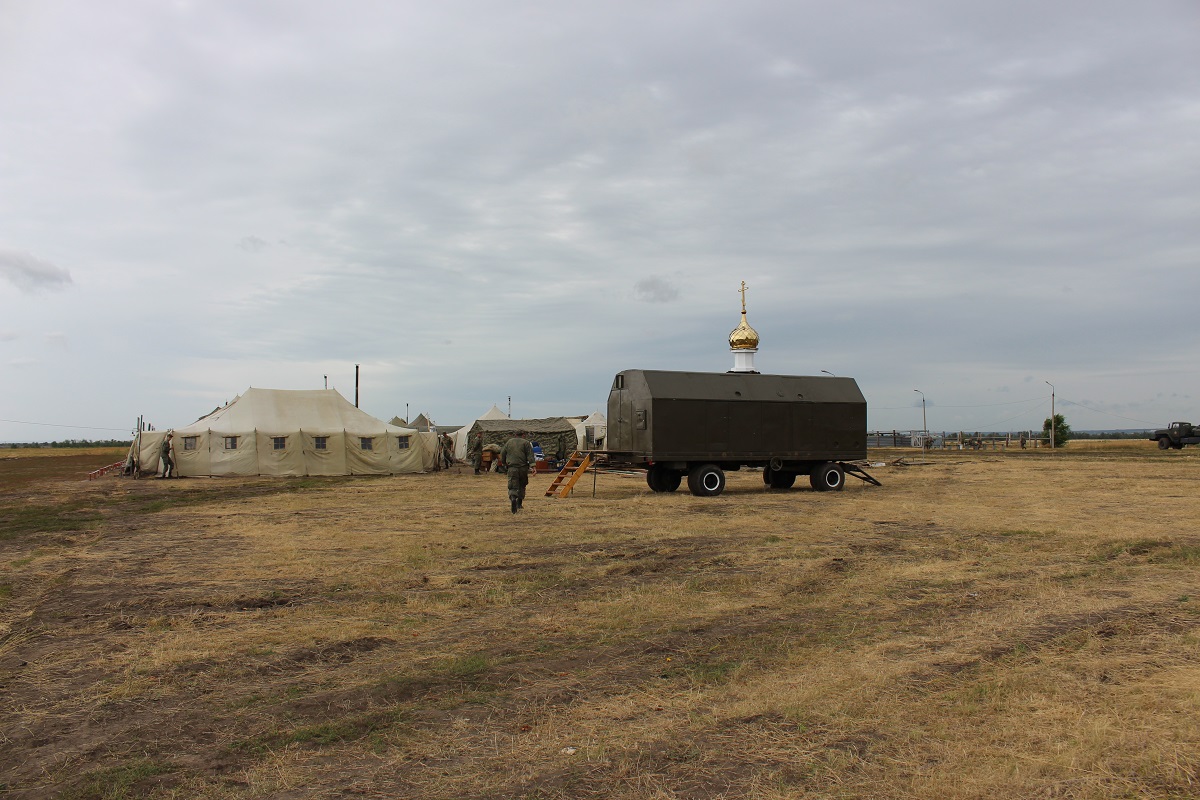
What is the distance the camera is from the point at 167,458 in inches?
1316

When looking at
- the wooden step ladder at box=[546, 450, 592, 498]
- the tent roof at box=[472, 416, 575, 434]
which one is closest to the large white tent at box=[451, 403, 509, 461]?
the tent roof at box=[472, 416, 575, 434]

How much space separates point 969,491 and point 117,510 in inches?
835

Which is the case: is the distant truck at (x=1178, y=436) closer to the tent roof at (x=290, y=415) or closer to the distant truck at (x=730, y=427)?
the distant truck at (x=730, y=427)

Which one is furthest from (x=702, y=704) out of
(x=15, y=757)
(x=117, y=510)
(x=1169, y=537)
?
(x=117, y=510)

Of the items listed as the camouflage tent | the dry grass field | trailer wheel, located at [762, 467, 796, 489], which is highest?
the camouflage tent

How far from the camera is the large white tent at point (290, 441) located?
111 feet

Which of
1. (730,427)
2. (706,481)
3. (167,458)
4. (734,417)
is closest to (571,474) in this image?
(706,481)

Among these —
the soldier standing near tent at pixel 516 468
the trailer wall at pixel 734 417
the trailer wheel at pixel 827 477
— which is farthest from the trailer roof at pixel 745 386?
the soldier standing near tent at pixel 516 468

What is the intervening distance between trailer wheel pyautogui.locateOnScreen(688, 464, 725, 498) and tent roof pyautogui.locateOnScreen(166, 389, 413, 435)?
1901cm

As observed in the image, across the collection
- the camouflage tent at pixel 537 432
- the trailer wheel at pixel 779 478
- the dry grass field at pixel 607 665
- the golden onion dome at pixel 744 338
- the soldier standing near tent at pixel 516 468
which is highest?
the golden onion dome at pixel 744 338

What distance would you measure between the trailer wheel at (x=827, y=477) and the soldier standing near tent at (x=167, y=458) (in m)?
24.8

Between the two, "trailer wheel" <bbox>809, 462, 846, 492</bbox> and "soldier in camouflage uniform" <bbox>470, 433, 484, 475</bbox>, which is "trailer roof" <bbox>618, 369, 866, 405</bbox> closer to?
"trailer wheel" <bbox>809, 462, 846, 492</bbox>

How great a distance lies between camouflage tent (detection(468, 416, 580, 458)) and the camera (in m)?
39.5

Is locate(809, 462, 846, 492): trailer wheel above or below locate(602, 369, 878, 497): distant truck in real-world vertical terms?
below
